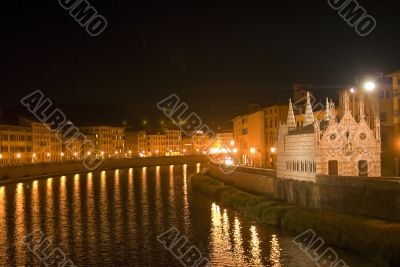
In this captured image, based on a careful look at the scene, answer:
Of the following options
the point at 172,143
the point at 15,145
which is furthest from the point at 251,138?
the point at 172,143

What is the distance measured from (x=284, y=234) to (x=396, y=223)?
9.61m

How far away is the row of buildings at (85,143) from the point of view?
368 ft

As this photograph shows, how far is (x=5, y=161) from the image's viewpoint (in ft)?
347

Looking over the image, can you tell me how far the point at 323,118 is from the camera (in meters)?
51.3

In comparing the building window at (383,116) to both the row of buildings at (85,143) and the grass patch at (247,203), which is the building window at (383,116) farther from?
the row of buildings at (85,143)

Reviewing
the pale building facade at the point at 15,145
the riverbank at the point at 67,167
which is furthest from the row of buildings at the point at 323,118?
the pale building facade at the point at 15,145

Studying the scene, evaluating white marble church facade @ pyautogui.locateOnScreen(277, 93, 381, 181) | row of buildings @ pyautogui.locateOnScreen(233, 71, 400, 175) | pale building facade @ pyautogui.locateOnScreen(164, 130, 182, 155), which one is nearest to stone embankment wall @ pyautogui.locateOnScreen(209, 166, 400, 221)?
white marble church facade @ pyautogui.locateOnScreen(277, 93, 381, 181)

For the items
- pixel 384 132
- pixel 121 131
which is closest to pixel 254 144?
pixel 384 132

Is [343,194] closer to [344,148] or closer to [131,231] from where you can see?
[344,148]

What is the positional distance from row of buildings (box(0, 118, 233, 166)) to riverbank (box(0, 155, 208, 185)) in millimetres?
8067

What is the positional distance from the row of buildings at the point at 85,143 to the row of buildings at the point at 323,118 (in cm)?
4522

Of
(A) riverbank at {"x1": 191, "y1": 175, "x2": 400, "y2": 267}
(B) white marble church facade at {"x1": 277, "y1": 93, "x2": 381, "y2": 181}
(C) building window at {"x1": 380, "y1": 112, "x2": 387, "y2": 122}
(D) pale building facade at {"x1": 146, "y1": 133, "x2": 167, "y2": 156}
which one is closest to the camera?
(A) riverbank at {"x1": 191, "y1": 175, "x2": 400, "y2": 267}

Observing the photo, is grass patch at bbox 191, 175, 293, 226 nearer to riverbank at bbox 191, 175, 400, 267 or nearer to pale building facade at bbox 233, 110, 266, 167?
riverbank at bbox 191, 175, 400, 267

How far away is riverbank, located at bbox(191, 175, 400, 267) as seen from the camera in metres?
26.9
